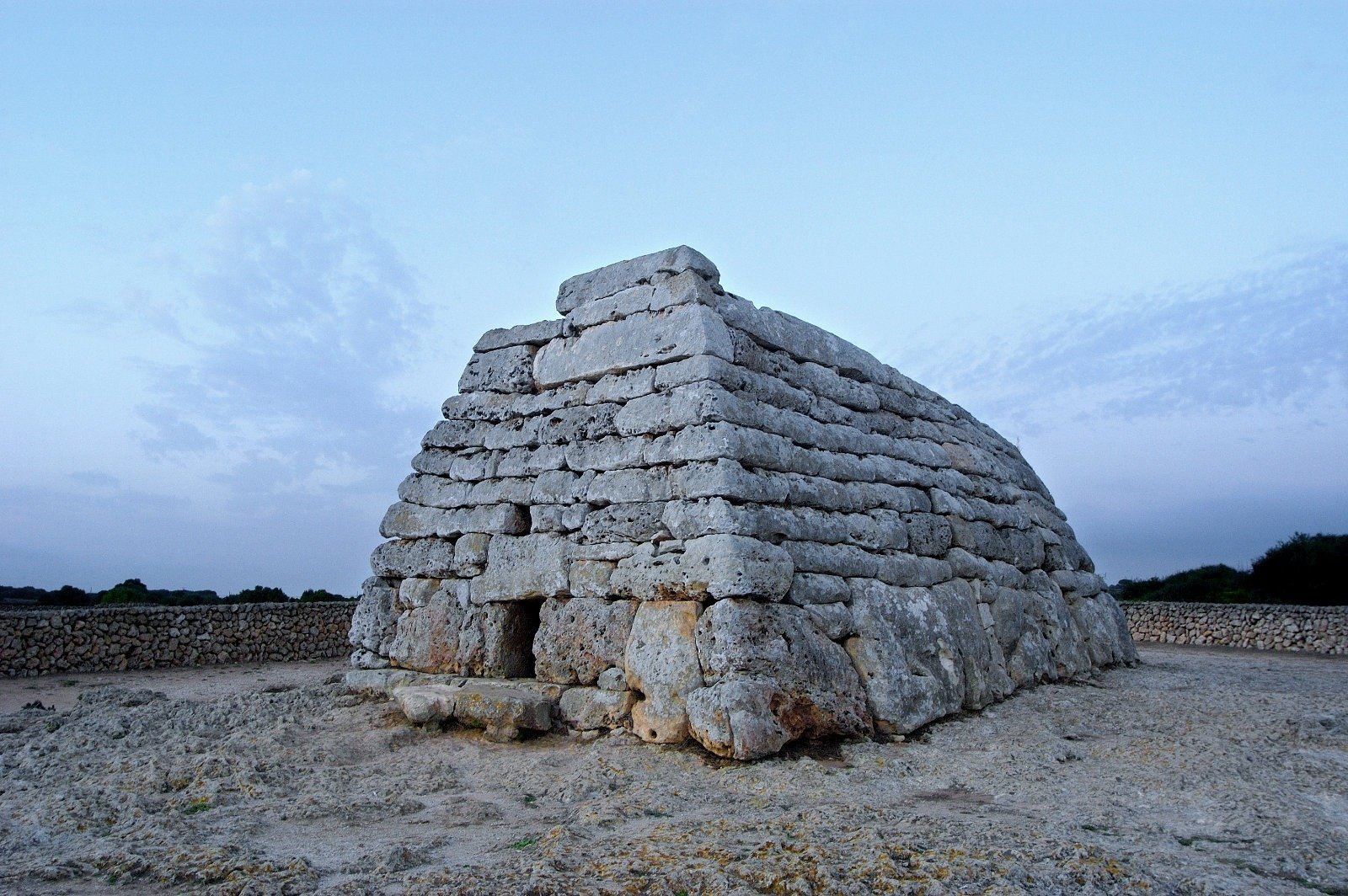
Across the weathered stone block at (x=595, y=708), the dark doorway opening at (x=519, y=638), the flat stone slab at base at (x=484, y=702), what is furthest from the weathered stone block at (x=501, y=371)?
the weathered stone block at (x=595, y=708)

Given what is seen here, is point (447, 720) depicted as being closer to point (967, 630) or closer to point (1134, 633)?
point (967, 630)

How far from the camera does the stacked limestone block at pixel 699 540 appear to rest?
5820 mm

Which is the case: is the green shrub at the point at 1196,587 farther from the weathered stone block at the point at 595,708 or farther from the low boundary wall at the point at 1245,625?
the weathered stone block at the point at 595,708

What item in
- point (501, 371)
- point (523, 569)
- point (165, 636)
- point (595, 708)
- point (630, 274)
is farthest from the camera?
point (165, 636)

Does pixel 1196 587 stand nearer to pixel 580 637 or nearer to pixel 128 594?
pixel 580 637

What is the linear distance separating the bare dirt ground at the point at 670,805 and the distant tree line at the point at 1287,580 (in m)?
20.8

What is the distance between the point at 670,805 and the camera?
15.2ft

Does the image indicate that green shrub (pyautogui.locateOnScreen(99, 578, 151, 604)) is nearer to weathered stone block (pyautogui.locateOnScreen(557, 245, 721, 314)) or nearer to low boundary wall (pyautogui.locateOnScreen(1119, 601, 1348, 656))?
weathered stone block (pyautogui.locateOnScreen(557, 245, 721, 314))

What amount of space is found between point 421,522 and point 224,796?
121 inches

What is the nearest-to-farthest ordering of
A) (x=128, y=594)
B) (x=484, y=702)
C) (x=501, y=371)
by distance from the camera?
(x=484, y=702) < (x=501, y=371) < (x=128, y=594)

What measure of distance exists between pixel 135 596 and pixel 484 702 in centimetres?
2166

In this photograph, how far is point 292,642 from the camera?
56.3 feet

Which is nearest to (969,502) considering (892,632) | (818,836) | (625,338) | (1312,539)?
(892,632)

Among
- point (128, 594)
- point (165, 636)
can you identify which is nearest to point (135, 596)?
point (128, 594)
